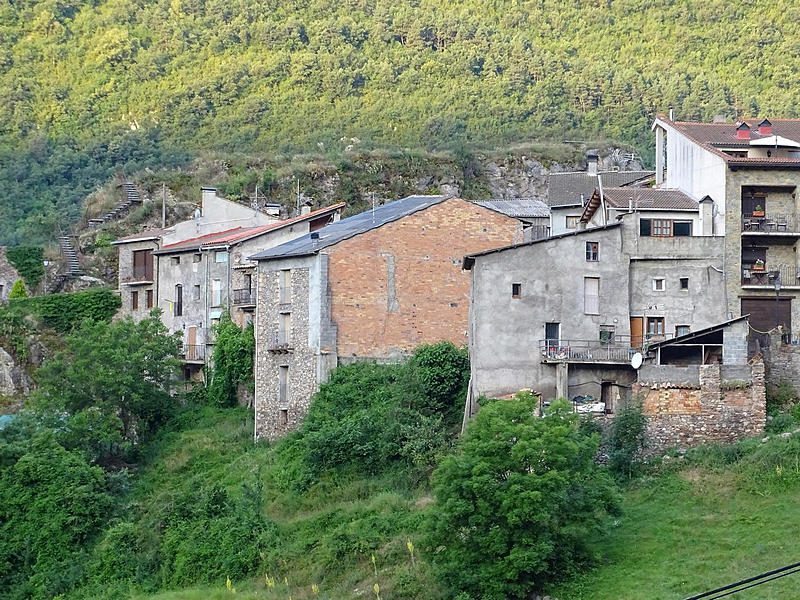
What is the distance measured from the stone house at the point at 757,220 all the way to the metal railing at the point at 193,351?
2193 centimetres

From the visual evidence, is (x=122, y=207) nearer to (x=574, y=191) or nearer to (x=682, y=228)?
(x=574, y=191)

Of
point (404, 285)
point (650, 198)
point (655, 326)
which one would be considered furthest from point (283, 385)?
point (650, 198)

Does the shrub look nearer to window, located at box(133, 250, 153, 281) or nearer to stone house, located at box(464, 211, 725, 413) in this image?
stone house, located at box(464, 211, 725, 413)

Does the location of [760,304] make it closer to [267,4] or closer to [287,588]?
[287,588]

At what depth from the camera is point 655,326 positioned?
4947cm

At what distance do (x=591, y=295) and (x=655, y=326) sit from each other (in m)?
2.40

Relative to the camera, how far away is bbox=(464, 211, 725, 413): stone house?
4759cm

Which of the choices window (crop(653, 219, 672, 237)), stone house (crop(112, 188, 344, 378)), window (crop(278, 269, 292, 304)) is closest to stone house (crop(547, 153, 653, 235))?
stone house (crop(112, 188, 344, 378))

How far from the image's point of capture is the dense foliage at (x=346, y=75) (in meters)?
101

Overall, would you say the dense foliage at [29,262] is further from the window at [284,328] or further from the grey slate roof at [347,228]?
the window at [284,328]

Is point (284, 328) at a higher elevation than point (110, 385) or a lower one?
higher

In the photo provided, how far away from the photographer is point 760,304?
4962 cm

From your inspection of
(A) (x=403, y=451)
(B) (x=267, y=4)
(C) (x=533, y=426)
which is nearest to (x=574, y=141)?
(B) (x=267, y=4)

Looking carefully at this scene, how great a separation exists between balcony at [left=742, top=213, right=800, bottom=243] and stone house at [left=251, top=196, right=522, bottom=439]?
9.09m
